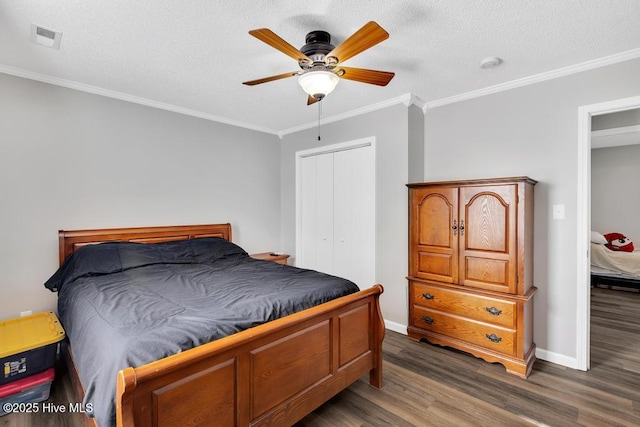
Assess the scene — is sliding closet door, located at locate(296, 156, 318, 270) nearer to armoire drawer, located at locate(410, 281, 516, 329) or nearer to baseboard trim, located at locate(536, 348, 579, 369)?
armoire drawer, located at locate(410, 281, 516, 329)

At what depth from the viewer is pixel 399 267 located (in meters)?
3.29

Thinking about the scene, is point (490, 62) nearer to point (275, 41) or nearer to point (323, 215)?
point (275, 41)

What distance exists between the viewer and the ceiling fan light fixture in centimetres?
194

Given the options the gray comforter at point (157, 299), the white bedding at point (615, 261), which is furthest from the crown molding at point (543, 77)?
the white bedding at point (615, 261)

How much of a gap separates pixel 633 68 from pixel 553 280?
1.73 meters

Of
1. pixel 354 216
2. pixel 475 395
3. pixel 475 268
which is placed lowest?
pixel 475 395

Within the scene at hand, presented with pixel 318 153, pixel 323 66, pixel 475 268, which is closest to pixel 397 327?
pixel 475 268

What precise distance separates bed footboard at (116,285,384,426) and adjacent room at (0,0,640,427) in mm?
11

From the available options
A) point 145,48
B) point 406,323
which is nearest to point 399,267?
point 406,323

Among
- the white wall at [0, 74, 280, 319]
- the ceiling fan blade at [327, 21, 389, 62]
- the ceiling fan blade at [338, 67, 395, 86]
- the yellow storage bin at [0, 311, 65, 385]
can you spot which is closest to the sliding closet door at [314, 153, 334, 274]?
the white wall at [0, 74, 280, 319]

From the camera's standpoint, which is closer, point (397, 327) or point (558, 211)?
point (558, 211)

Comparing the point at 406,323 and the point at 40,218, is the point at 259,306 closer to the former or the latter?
the point at 406,323

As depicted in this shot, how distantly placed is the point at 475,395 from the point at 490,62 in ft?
8.22

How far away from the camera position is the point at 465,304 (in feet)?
8.92
